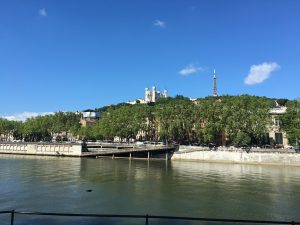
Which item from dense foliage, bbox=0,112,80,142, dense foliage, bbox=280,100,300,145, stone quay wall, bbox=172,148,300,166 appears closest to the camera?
stone quay wall, bbox=172,148,300,166

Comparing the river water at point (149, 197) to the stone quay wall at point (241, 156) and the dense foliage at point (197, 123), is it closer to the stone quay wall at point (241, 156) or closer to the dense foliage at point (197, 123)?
the stone quay wall at point (241, 156)

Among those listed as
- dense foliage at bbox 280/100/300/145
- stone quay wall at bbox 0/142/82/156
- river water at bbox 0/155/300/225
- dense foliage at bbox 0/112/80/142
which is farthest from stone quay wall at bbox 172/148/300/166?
dense foliage at bbox 0/112/80/142

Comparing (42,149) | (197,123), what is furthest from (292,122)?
(42,149)

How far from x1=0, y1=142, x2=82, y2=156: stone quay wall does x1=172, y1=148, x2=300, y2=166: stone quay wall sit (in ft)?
123

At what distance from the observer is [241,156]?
102m

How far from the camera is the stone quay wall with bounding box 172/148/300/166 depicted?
95.1 metres

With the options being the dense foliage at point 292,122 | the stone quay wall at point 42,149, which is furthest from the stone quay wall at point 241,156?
the stone quay wall at point 42,149

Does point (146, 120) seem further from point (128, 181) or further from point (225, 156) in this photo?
point (128, 181)

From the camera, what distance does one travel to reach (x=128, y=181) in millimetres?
56281

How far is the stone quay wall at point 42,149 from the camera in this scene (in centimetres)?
12757

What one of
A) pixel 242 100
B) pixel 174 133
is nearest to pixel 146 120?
pixel 174 133

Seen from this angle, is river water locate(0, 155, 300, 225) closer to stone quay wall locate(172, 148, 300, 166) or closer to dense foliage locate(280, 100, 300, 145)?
stone quay wall locate(172, 148, 300, 166)

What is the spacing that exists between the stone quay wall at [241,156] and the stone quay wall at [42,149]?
37.6 metres

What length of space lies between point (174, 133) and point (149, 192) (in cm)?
8389
